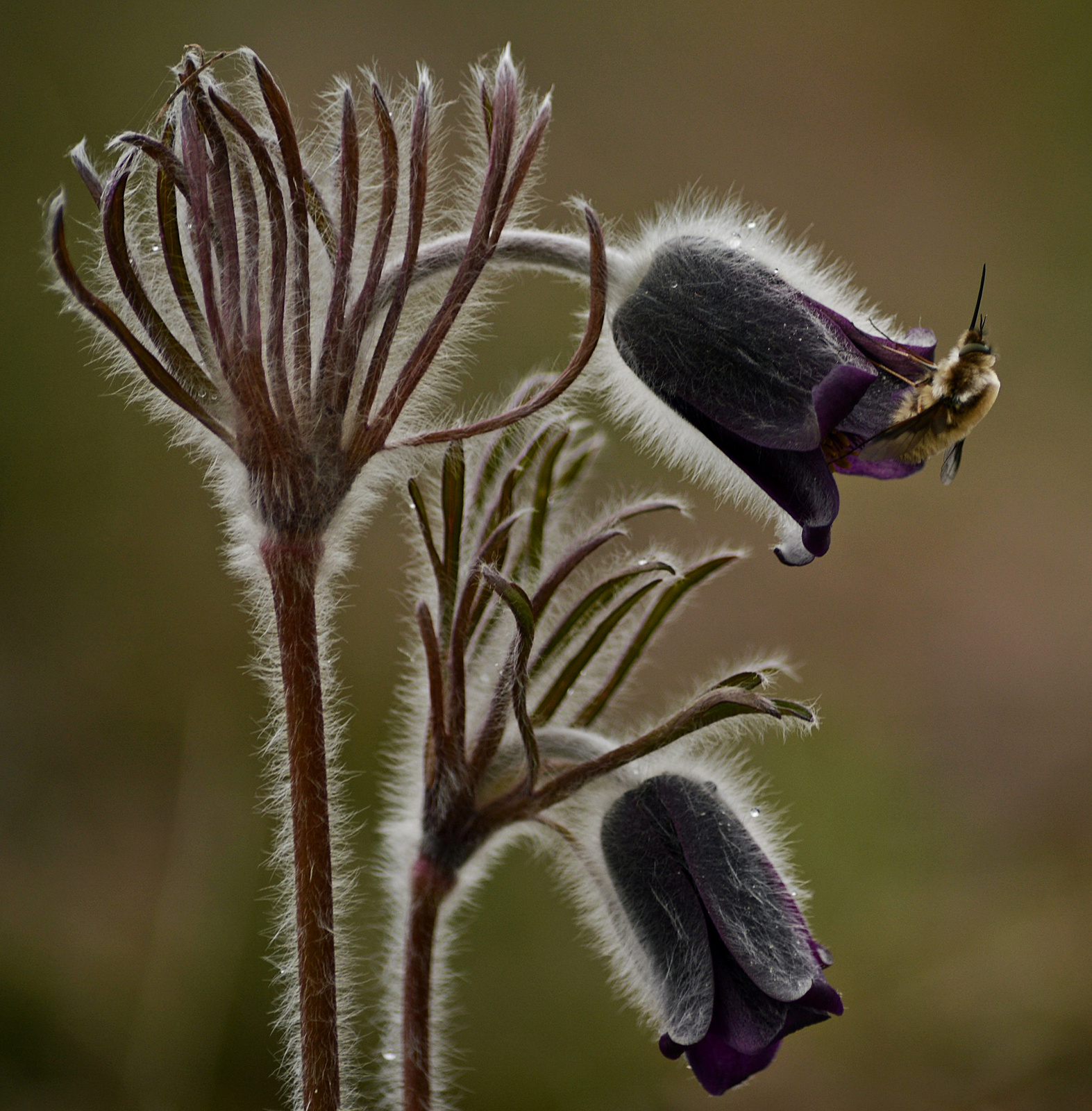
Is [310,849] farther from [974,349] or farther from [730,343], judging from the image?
[974,349]

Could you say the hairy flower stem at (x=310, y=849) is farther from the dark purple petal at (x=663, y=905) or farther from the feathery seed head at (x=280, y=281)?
the dark purple petal at (x=663, y=905)

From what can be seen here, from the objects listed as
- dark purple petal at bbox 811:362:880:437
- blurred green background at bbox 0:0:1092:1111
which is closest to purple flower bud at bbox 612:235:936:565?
dark purple petal at bbox 811:362:880:437

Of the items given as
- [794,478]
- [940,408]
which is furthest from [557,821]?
[940,408]

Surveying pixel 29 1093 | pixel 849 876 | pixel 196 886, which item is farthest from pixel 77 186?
pixel 849 876

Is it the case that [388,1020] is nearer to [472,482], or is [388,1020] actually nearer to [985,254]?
[472,482]

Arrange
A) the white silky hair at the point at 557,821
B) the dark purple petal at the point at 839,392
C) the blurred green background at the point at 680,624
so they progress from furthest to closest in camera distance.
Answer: the blurred green background at the point at 680,624
the white silky hair at the point at 557,821
the dark purple petal at the point at 839,392

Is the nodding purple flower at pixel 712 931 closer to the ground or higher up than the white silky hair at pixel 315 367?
closer to the ground

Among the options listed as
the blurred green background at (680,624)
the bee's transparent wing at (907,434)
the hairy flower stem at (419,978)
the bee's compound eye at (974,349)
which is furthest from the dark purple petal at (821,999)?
the blurred green background at (680,624)

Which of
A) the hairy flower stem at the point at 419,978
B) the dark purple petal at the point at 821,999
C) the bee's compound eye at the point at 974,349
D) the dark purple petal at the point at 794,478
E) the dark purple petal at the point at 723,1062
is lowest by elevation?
the dark purple petal at the point at 723,1062

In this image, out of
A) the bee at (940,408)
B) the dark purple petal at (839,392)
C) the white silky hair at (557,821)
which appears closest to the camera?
the dark purple petal at (839,392)
